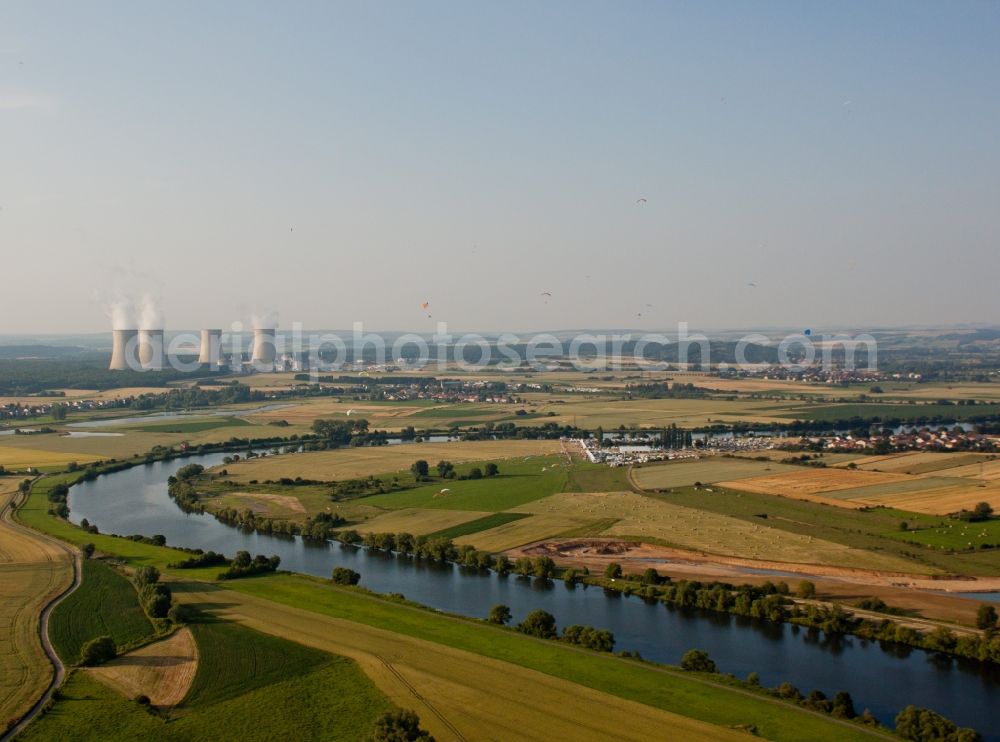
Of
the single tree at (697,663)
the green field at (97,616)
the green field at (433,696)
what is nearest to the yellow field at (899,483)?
the single tree at (697,663)

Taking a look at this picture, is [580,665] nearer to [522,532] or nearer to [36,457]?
[522,532]

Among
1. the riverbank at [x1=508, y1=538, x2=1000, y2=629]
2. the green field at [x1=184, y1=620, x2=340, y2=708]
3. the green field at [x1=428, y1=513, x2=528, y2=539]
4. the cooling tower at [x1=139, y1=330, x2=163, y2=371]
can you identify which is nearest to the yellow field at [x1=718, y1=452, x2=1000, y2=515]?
the riverbank at [x1=508, y1=538, x2=1000, y2=629]

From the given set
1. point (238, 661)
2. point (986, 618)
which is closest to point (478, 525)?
point (238, 661)

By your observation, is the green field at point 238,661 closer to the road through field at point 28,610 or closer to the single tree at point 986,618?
the road through field at point 28,610

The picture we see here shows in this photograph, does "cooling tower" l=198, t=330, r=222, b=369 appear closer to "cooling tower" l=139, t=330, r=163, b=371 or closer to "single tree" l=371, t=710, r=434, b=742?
"cooling tower" l=139, t=330, r=163, b=371

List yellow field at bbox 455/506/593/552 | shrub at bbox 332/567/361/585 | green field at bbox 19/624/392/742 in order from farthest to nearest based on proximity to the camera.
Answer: yellow field at bbox 455/506/593/552
shrub at bbox 332/567/361/585
green field at bbox 19/624/392/742

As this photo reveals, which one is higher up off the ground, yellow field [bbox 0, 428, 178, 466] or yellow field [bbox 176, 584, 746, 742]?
yellow field [bbox 0, 428, 178, 466]
